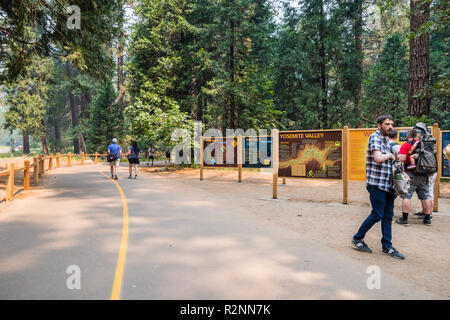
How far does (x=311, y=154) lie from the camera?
10.3 metres

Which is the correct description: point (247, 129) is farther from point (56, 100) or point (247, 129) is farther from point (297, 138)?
point (56, 100)

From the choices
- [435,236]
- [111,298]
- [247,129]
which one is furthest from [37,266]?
[247,129]

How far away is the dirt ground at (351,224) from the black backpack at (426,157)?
1312 mm

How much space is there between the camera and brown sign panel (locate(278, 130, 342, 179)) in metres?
9.73

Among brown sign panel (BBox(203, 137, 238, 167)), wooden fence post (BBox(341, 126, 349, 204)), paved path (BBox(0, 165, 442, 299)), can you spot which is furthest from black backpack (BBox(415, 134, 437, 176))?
brown sign panel (BBox(203, 137, 238, 167))

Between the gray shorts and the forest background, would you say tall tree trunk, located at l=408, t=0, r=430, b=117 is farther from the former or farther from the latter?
the gray shorts

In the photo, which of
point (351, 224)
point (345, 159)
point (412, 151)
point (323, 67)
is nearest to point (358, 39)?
point (323, 67)

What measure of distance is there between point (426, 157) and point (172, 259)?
5889mm

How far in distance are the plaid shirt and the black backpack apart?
2280 millimetres

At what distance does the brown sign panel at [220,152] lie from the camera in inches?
580

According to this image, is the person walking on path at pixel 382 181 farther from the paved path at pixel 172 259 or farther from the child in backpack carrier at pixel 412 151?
the child in backpack carrier at pixel 412 151

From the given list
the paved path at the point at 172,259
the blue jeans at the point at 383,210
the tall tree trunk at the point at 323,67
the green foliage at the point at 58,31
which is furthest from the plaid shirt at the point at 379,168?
the tall tree trunk at the point at 323,67

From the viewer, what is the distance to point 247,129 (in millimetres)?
22969

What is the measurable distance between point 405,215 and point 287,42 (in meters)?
23.1
